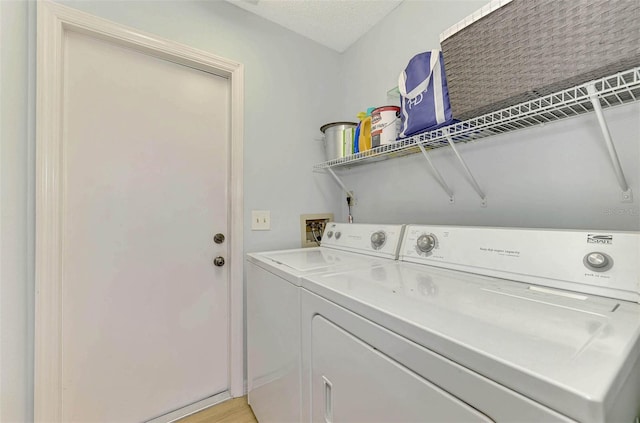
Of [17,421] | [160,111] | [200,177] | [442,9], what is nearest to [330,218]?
[200,177]

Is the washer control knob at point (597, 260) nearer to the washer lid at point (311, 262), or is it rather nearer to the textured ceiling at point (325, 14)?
the washer lid at point (311, 262)

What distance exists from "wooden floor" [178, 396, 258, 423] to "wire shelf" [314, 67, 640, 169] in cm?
176

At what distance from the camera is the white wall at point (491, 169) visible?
962 millimetres

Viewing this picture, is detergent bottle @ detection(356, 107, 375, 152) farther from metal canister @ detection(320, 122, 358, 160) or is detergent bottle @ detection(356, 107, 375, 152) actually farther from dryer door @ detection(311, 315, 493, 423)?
dryer door @ detection(311, 315, 493, 423)

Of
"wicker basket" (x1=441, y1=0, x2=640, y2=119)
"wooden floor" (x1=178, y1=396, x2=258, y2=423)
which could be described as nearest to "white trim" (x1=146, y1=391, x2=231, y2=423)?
"wooden floor" (x1=178, y1=396, x2=258, y2=423)

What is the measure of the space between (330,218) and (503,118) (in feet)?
4.58

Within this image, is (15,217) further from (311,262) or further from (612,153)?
(612,153)

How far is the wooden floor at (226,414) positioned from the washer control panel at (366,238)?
111cm

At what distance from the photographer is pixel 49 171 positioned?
48.9 inches

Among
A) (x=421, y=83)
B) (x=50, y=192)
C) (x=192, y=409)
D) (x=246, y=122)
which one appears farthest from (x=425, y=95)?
(x=192, y=409)

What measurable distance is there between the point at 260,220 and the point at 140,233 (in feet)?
2.31

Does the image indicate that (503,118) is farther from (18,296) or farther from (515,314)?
(18,296)

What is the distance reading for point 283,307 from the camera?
1116 millimetres

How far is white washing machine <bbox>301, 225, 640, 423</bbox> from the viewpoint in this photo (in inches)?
16.0
